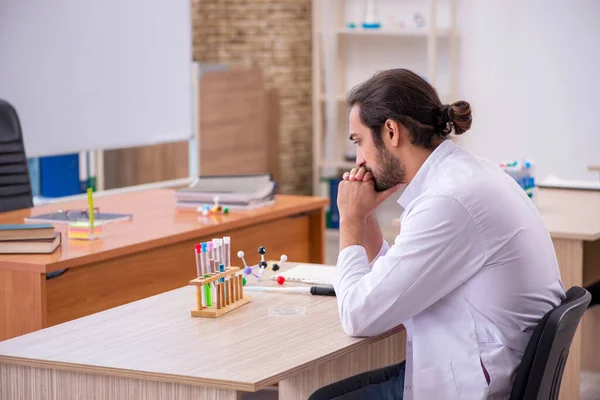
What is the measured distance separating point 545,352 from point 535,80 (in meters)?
4.55

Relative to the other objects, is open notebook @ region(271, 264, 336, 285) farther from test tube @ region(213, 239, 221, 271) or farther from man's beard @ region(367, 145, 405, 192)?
man's beard @ region(367, 145, 405, 192)

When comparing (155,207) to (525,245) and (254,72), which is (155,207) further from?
(254,72)

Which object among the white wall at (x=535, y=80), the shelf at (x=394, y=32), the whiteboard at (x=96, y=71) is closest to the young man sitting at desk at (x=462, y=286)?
the whiteboard at (x=96, y=71)

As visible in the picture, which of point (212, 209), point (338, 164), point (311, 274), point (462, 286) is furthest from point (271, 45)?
point (462, 286)

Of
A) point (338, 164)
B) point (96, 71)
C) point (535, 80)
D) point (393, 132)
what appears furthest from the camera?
point (338, 164)

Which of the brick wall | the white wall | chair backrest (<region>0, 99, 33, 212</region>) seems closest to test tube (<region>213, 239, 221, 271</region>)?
chair backrest (<region>0, 99, 33, 212</region>)

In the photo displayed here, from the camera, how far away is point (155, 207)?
4098 millimetres

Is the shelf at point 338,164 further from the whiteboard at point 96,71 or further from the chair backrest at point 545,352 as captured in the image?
the chair backrest at point 545,352

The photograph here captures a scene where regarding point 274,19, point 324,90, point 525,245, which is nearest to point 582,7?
point 324,90

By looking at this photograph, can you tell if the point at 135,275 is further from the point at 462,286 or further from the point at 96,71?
the point at 96,71

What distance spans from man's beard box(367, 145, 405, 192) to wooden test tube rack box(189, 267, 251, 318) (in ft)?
1.42

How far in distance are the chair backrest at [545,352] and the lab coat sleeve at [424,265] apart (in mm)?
186

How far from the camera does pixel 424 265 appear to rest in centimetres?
200

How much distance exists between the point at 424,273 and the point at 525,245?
0.73 ft
